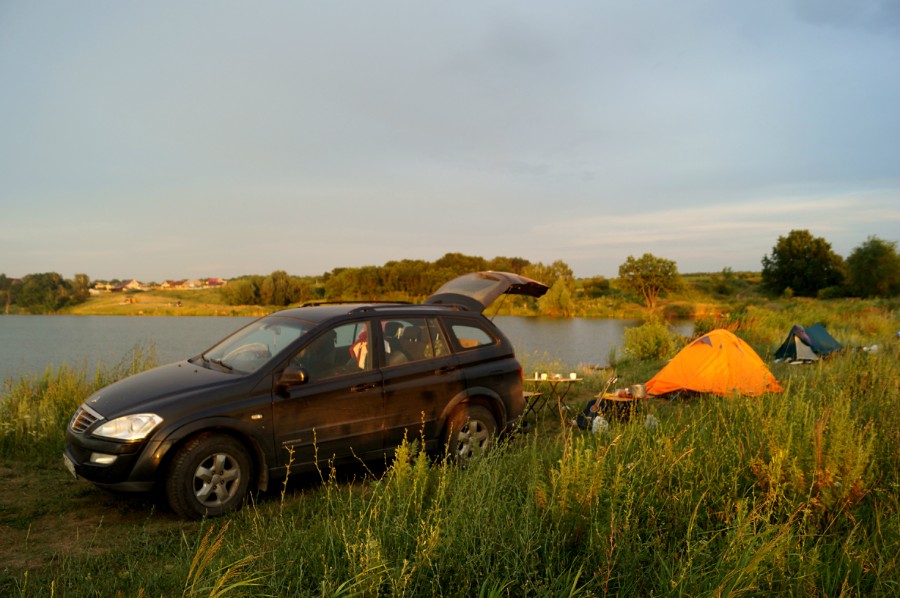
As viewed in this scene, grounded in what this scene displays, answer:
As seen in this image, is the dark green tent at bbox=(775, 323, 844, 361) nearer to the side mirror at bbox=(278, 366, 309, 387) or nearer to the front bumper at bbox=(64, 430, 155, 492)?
the side mirror at bbox=(278, 366, 309, 387)

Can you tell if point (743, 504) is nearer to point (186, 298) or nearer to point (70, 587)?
point (70, 587)

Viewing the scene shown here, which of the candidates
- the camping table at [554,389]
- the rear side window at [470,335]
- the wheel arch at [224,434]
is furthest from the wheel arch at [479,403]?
the camping table at [554,389]

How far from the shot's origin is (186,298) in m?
35.4

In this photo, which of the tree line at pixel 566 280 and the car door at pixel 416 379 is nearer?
the car door at pixel 416 379

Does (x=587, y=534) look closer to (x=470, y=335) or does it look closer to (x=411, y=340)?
(x=411, y=340)

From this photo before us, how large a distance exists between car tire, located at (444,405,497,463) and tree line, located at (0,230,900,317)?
23885 millimetres

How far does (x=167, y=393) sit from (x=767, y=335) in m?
20.4

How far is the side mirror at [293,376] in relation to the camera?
5312 mm

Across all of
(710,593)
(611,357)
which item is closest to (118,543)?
(710,593)

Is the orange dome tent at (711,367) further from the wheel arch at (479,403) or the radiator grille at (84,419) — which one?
the radiator grille at (84,419)

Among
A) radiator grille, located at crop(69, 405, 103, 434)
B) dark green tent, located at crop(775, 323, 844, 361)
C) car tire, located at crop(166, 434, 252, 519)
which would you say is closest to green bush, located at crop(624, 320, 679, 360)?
dark green tent, located at crop(775, 323, 844, 361)

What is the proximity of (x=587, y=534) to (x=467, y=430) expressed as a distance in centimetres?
311

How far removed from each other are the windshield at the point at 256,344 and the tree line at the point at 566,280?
23795 mm

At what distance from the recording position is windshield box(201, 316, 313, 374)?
580cm
